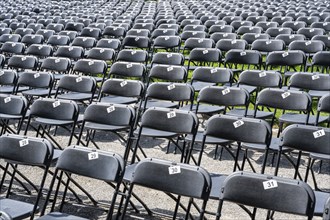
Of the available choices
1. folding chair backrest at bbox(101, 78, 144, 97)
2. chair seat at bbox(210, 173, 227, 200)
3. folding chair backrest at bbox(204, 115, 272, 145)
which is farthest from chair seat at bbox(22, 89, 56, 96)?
chair seat at bbox(210, 173, 227, 200)

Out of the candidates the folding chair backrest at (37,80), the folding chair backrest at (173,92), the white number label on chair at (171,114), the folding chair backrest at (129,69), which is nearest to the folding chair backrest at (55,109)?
the white number label on chair at (171,114)

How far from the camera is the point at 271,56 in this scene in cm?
861

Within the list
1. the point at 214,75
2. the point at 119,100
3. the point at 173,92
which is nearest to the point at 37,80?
the point at 119,100

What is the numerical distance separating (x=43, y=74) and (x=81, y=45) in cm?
331

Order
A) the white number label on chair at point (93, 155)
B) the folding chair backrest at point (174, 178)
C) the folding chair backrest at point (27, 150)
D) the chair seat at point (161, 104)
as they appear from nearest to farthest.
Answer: the folding chair backrest at point (174, 178)
the white number label on chair at point (93, 155)
the folding chair backrest at point (27, 150)
the chair seat at point (161, 104)

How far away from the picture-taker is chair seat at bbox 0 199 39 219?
4070 mm

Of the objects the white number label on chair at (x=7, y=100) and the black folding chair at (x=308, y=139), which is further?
the white number label on chair at (x=7, y=100)

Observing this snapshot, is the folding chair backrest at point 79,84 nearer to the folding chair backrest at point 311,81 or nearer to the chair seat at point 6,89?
the chair seat at point 6,89

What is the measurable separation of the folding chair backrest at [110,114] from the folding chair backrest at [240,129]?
966mm

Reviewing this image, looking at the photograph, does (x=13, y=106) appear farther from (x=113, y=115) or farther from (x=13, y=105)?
(x=113, y=115)

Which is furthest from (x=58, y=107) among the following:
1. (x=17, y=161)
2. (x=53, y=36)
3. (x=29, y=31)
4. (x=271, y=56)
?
(x=29, y=31)

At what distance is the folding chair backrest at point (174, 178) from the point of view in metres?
3.84

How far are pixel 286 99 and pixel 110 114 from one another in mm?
2185

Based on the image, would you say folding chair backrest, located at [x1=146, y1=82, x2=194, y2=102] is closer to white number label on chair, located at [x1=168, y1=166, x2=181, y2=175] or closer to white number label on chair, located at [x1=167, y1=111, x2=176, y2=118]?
white number label on chair, located at [x1=167, y1=111, x2=176, y2=118]
